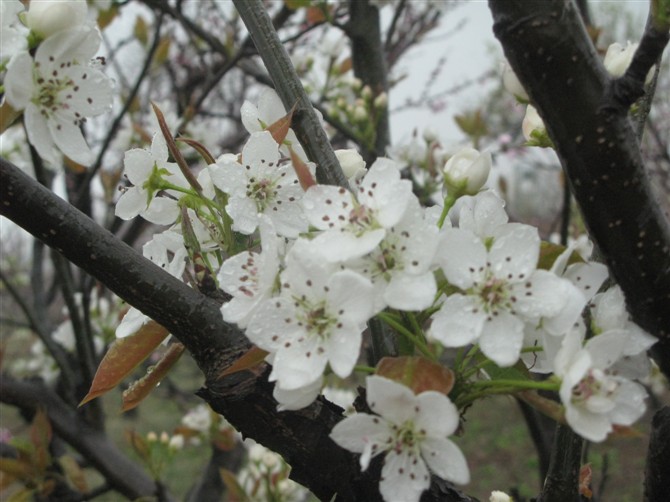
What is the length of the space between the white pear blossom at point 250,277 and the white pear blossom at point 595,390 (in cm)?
28

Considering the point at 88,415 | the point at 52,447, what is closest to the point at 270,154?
the point at 88,415

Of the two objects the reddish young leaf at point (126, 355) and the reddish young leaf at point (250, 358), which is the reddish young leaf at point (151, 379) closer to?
the reddish young leaf at point (126, 355)

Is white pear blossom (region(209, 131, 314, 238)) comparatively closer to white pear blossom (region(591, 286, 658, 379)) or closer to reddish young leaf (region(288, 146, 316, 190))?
reddish young leaf (region(288, 146, 316, 190))

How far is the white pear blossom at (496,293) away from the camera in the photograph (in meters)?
0.63

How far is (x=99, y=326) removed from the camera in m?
2.82

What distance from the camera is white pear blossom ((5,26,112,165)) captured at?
706 millimetres

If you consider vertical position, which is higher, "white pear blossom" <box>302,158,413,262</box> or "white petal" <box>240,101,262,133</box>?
"white petal" <box>240,101,262,133</box>

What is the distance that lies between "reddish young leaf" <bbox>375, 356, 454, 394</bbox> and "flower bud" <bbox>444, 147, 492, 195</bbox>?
25 centimetres

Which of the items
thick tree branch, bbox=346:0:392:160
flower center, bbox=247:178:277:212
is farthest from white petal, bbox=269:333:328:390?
thick tree branch, bbox=346:0:392:160

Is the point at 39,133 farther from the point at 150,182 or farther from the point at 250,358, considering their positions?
the point at 250,358

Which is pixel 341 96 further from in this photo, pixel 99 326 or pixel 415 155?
pixel 99 326

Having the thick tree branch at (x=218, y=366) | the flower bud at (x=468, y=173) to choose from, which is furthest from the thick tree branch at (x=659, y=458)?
the flower bud at (x=468, y=173)

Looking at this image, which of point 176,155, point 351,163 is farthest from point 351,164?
point 176,155

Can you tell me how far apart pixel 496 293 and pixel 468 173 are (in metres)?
0.17
